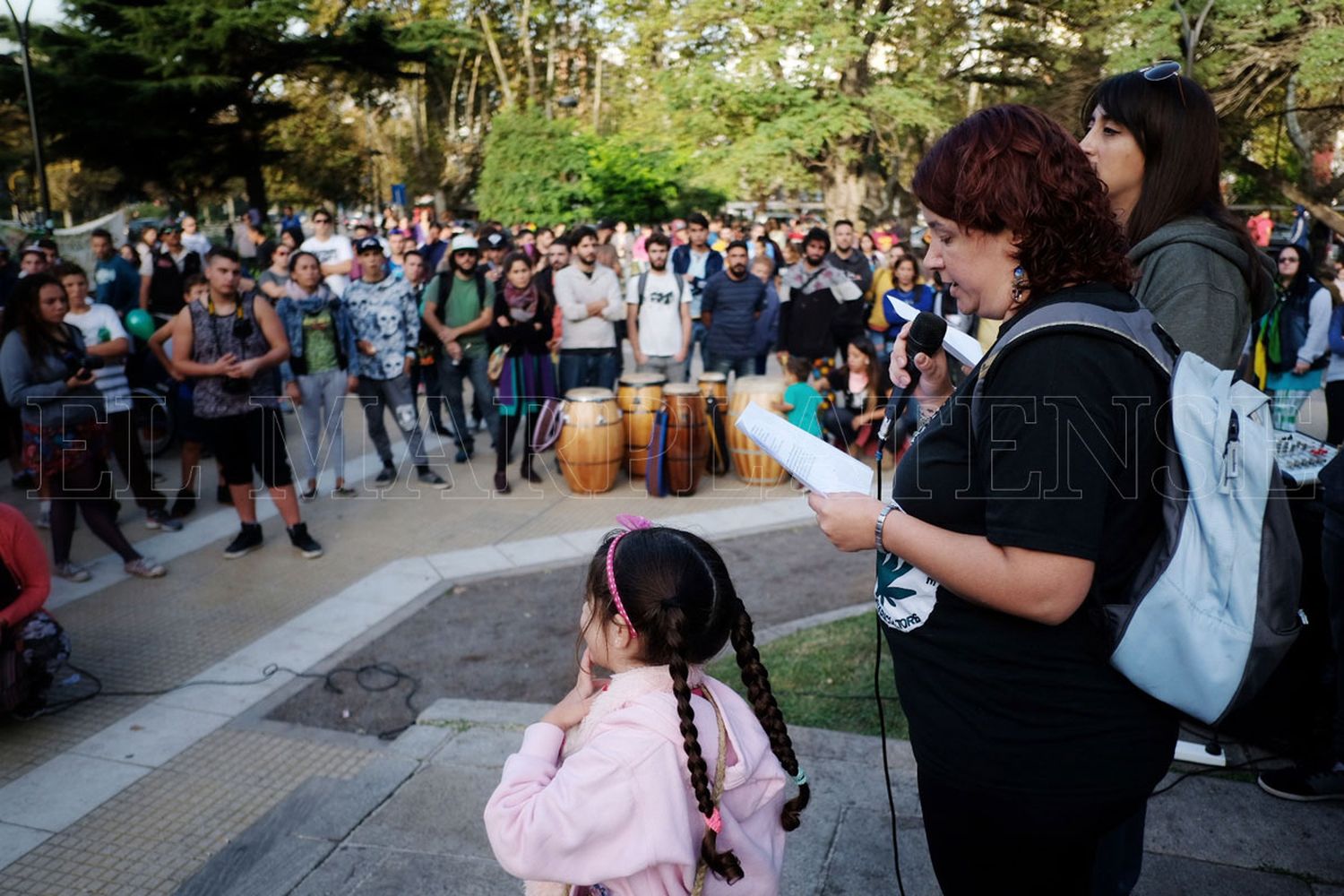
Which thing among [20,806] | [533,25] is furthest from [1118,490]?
[533,25]

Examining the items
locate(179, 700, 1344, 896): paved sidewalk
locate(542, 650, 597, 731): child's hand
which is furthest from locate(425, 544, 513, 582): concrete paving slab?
locate(542, 650, 597, 731): child's hand

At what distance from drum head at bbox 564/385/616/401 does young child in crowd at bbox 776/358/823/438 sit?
1359mm

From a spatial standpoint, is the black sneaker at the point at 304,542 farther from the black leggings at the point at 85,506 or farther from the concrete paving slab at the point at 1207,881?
the concrete paving slab at the point at 1207,881

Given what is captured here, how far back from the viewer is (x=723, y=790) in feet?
5.63

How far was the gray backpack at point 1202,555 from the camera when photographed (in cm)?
142

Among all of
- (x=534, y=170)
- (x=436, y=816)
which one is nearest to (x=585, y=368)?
(x=436, y=816)

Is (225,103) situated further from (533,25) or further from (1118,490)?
(1118,490)

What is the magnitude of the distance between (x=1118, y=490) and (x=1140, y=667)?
27 cm

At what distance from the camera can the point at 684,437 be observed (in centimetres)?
804

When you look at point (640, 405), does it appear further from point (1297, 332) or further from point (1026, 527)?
point (1026, 527)

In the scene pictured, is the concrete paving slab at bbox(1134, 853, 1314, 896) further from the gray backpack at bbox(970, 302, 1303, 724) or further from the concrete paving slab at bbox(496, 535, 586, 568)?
the concrete paving slab at bbox(496, 535, 586, 568)

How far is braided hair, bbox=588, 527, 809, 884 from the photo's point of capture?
165 cm

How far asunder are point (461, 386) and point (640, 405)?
1.82 metres

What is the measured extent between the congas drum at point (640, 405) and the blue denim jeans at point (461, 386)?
Result: 44.0 inches
